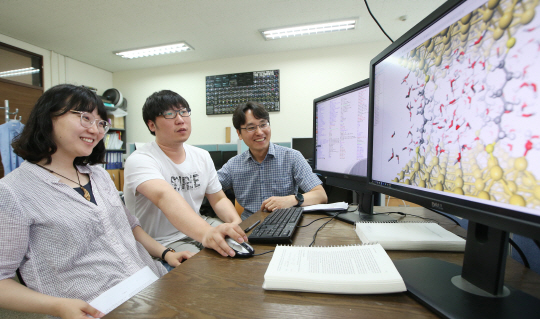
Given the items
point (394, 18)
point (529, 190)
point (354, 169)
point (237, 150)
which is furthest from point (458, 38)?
point (394, 18)

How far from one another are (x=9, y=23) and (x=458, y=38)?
16.6 feet

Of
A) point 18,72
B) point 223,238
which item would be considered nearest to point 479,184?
point 223,238

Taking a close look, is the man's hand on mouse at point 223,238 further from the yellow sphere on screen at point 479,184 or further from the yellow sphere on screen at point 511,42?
the yellow sphere on screen at point 511,42

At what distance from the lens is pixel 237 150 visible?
9.22 feet

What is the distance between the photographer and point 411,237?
0.63 meters

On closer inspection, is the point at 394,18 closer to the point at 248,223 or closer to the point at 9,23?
the point at 248,223

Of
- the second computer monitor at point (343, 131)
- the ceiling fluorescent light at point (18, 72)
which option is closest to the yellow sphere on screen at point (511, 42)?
the second computer monitor at point (343, 131)

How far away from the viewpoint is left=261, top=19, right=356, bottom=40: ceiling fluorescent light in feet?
11.7

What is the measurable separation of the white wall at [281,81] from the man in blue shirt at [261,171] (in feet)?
9.43

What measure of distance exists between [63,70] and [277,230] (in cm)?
546

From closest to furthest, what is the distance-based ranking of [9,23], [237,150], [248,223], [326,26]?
[248,223] < [237,150] < [9,23] < [326,26]

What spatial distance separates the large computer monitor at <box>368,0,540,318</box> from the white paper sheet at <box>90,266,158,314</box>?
692mm

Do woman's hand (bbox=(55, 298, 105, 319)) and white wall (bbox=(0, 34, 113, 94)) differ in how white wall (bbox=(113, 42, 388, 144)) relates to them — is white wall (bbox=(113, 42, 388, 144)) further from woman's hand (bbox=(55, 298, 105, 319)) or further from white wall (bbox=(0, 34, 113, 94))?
woman's hand (bbox=(55, 298, 105, 319))

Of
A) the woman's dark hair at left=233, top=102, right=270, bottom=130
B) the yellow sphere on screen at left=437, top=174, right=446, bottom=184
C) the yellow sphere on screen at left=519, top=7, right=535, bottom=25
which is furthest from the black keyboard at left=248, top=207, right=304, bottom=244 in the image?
the woman's dark hair at left=233, top=102, right=270, bottom=130
